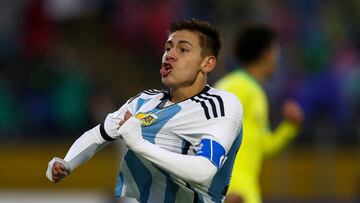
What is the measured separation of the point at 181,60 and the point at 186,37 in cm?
15

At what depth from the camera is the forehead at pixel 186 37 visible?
5996 mm

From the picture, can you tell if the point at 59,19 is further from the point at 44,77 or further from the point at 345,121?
the point at 345,121

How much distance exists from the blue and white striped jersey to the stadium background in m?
5.71

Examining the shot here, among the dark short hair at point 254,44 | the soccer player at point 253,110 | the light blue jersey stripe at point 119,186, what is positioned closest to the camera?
the light blue jersey stripe at point 119,186

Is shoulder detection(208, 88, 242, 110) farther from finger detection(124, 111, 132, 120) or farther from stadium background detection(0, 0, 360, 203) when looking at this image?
stadium background detection(0, 0, 360, 203)

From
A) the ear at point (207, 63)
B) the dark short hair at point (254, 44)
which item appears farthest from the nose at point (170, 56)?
the dark short hair at point (254, 44)

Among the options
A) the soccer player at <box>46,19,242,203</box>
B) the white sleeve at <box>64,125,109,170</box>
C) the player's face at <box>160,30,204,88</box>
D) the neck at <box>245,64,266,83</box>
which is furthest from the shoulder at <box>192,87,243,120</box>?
the neck at <box>245,64,266,83</box>

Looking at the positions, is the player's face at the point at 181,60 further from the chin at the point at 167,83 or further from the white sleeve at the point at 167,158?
the white sleeve at the point at 167,158

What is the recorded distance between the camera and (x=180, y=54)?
5957 mm

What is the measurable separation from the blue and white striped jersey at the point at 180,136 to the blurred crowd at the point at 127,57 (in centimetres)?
596

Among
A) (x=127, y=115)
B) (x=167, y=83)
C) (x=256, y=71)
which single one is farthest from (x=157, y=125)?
(x=256, y=71)

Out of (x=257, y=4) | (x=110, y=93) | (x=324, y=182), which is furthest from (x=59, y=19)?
(x=324, y=182)

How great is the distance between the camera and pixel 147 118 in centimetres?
594

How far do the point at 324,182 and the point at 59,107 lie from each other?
3232mm
